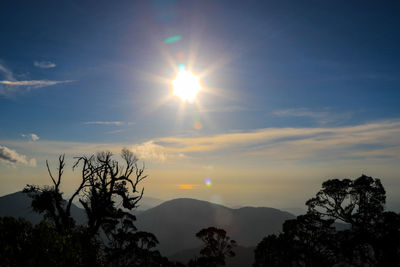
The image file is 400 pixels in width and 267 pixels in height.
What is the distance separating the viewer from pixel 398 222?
2762 centimetres

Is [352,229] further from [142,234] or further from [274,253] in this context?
[142,234]

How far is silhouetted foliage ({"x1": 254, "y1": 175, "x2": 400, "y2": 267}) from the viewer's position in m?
27.4

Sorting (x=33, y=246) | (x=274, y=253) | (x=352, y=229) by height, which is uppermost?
(x=33, y=246)

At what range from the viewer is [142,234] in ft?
149

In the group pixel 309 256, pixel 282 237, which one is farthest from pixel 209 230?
pixel 309 256

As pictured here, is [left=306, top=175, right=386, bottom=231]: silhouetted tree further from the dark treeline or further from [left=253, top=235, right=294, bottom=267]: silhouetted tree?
[left=253, top=235, right=294, bottom=267]: silhouetted tree

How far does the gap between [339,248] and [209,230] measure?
25226 millimetres

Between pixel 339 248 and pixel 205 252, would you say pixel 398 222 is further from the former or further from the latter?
pixel 205 252

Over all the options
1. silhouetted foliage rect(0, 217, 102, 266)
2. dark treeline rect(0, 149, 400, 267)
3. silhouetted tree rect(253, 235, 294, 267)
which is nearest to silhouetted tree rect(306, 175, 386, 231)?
dark treeline rect(0, 149, 400, 267)

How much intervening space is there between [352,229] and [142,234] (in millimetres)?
34650

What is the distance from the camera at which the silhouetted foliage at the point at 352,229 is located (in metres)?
27.4

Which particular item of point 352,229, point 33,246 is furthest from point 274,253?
point 33,246

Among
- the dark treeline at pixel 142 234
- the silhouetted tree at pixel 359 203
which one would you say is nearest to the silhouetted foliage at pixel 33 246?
the dark treeline at pixel 142 234

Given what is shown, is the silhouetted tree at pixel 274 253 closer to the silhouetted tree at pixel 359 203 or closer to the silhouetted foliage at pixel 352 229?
the silhouetted foliage at pixel 352 229
